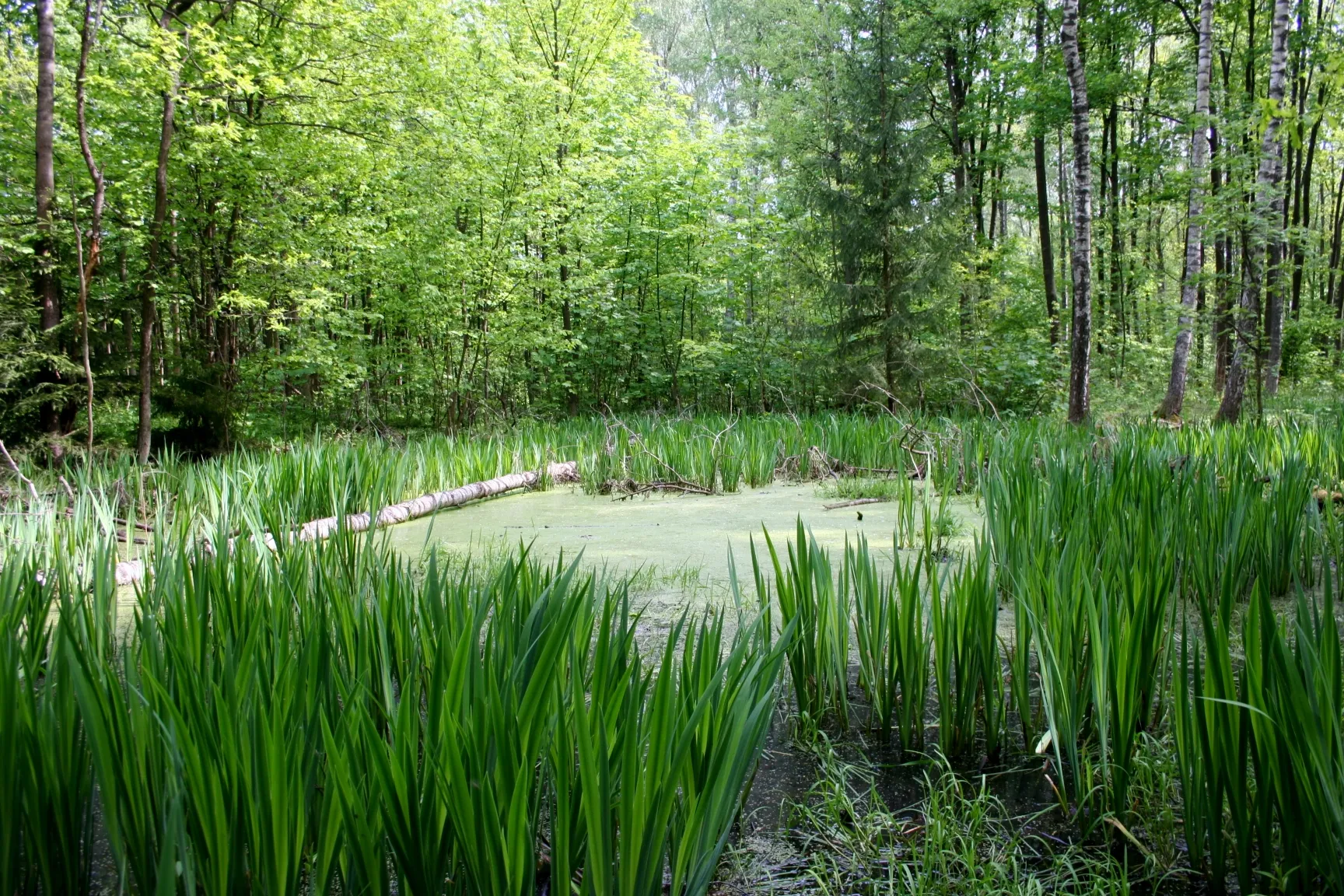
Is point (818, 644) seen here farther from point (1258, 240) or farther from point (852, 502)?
point (1258, 240)

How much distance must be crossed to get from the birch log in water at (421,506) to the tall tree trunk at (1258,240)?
4899mm

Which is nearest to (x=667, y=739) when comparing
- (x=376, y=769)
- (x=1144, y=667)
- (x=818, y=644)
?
(x=376, y=769)

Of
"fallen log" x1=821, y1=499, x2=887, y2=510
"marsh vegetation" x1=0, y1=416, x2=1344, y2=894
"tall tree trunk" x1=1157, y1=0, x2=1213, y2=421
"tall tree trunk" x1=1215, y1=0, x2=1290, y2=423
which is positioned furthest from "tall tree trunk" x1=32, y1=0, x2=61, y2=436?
"tall tree trunk" x1=1157, y1=0, x2=1213, y2=421

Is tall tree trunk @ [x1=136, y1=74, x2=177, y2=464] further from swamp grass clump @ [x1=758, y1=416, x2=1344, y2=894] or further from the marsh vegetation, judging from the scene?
swamp grass clump @ [x1=758, y1=416, x2=1344, y2=894]

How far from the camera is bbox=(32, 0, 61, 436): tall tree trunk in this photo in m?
5.29

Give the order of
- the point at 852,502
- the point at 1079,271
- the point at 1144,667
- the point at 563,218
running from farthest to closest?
the point at 563,218, the point at 1079,271, the point at 852,502, the point at 1144,667

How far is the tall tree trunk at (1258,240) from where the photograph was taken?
5.64 meters

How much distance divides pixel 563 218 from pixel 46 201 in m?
6.98

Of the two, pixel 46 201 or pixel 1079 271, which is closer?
pixel 46 201

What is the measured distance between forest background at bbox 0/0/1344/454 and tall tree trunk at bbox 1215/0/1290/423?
44 mm

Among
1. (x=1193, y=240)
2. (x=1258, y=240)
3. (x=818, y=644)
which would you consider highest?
(x=1193, y=240)

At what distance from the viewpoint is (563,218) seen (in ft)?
38.1

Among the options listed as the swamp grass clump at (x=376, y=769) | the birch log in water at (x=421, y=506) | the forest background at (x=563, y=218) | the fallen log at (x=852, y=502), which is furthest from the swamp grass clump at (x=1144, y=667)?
the birch log in water at (x=421, y=506)

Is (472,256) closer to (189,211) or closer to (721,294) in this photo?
(189,211)
